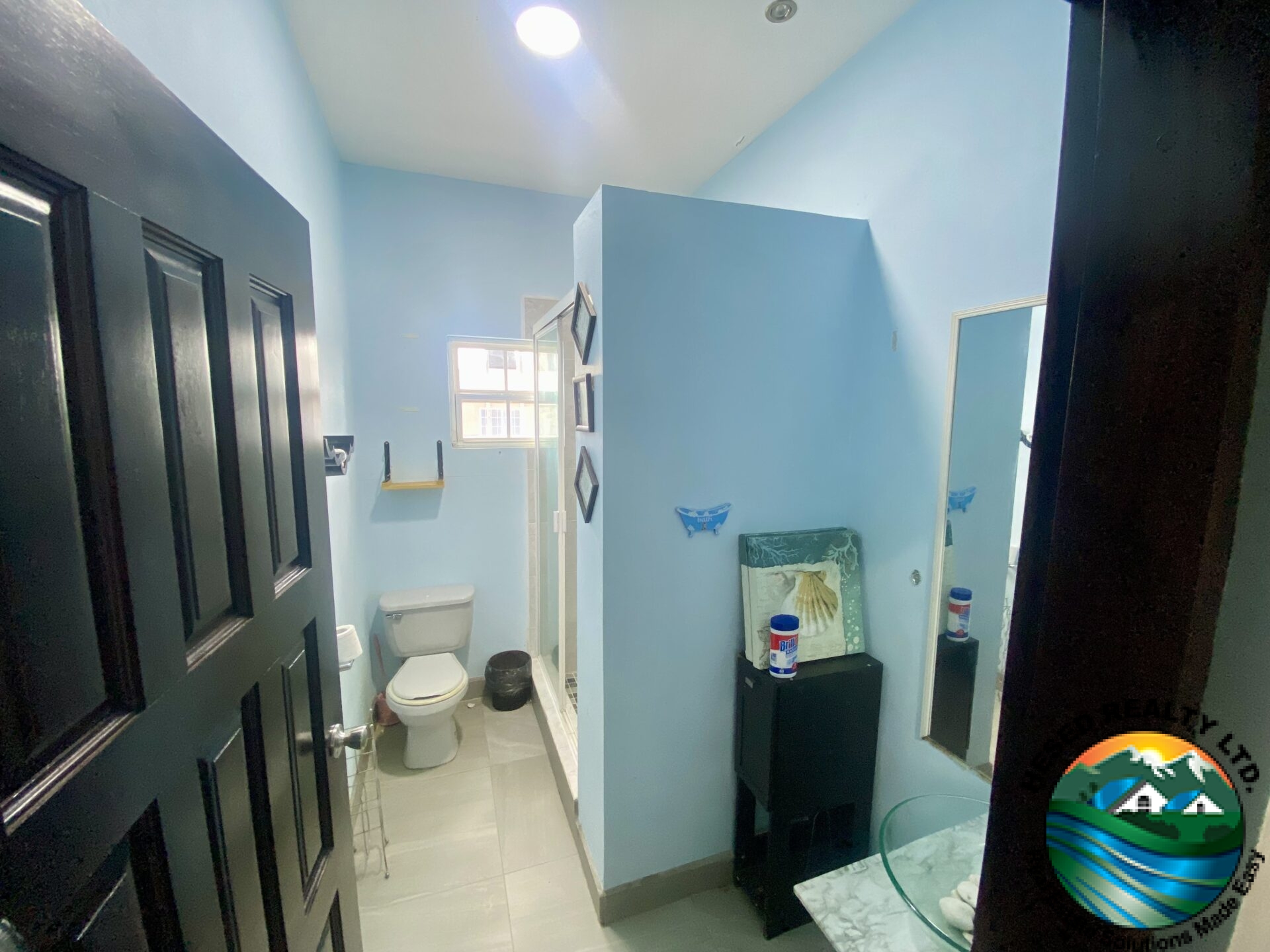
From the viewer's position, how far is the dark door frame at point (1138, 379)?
1.01 feet

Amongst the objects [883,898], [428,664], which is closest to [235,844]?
[883,898]

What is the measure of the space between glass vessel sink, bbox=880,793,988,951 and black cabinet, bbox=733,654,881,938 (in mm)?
233

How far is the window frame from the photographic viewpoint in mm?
2543

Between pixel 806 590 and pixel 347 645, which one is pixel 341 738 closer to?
pixel 347 645

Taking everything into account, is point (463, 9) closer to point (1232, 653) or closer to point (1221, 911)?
point (1232, 653)

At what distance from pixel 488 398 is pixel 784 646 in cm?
195

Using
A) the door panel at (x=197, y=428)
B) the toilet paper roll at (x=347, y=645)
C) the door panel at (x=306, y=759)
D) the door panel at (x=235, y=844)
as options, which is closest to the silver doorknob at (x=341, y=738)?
the door panel at (x=306, y=759)

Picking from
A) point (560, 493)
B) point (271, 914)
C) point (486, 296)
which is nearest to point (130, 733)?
point (271, 914)

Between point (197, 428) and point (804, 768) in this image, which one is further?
point (804, 768)

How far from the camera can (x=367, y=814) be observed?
6.29 ft

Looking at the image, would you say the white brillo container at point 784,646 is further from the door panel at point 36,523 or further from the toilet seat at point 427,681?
the toilet seat at point 427,681

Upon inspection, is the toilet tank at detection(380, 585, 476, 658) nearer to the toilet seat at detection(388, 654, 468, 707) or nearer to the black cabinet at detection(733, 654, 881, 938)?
the toilet seat at detection(388, 654, 468, 707)

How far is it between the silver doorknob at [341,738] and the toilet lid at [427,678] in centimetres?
124

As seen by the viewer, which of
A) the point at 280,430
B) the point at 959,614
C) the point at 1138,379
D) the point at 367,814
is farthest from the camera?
the point at 367,814
